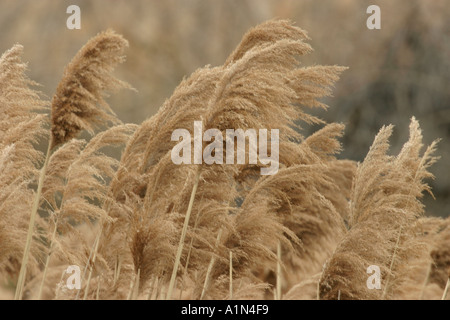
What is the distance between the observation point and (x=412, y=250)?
4.96m

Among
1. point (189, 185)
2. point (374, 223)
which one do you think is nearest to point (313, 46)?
point (374, 223)

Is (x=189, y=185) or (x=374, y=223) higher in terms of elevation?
(x=189, y=185)

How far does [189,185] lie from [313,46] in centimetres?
1021

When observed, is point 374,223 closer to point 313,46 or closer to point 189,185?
point 189,185

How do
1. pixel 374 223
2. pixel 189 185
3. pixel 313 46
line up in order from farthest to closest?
1. pixel 313 46
2. pixel 374 223
3. pixel 189 185

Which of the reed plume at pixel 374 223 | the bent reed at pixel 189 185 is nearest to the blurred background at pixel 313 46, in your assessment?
the reed plume at pixel 374 223

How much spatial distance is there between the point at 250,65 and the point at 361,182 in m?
Result: 1.37

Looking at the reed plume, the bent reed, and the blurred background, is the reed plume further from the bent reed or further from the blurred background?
the blurred background

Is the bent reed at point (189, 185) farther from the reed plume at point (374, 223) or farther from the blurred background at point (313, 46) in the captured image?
the blurred background at point (313, 46)

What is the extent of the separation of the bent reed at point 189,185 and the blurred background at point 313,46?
8316mm

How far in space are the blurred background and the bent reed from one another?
832 cm

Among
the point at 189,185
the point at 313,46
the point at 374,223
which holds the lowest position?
the point at 374,223

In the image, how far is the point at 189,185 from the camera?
4180 mm

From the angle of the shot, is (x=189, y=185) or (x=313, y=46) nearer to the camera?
(x=189, y=185)
